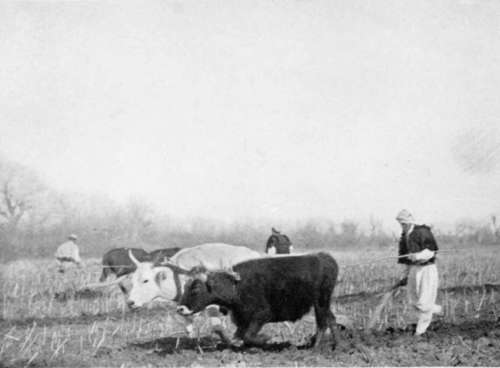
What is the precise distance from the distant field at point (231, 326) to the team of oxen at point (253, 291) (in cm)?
24

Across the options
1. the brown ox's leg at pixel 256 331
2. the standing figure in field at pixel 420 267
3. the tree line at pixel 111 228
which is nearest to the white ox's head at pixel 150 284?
the tree line at pixel 111 228

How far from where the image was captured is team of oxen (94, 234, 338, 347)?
4.85m

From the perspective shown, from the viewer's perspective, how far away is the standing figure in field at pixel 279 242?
5699mm

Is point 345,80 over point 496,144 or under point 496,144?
over

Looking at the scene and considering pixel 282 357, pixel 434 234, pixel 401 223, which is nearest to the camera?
pixel 282 357

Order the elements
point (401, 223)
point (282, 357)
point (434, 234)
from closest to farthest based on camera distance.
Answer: point (282, 357)
point (401, 223)
point (434, 234)

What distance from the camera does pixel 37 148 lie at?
19.1 ft

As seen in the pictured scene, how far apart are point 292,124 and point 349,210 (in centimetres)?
109

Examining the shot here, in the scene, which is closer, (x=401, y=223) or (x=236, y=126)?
(x=401, y=223)

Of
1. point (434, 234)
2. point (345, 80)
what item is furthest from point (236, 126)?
point (434, 234)

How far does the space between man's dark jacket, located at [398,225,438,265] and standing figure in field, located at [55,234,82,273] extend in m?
3.22

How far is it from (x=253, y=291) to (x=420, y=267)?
1577 millimetres

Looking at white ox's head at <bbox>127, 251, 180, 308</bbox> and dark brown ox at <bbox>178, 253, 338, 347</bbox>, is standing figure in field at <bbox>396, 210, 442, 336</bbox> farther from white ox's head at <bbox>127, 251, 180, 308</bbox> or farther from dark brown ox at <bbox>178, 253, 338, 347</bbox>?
white ox's head at <bbox>127, 251, 180, 308</bbox>

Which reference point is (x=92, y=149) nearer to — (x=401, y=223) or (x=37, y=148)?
(x=37, y=148)
